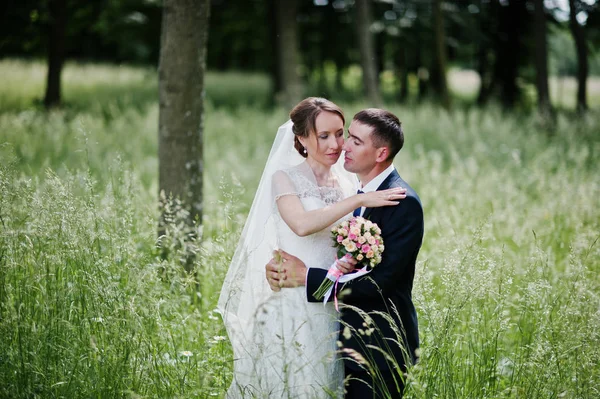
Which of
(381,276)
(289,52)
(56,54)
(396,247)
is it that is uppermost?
(289,52)

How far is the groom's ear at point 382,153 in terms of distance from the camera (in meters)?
3.06

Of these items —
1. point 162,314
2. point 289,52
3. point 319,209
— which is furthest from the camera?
point 289,52

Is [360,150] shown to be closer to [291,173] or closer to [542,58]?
[291,173]

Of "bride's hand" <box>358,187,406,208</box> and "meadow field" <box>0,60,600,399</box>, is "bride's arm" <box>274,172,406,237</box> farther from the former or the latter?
"meadow field" <box>0,60,600,399</box>

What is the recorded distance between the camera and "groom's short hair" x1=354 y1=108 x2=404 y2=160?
3.04 metres

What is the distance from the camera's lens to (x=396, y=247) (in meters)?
2.93

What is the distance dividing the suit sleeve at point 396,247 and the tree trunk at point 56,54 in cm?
1439

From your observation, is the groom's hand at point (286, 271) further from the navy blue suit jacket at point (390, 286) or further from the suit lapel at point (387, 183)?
the suit lapel at point (387, 183)

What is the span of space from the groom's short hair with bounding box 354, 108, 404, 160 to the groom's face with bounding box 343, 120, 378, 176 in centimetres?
3

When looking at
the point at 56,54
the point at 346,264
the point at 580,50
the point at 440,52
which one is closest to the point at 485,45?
the point at 580,50

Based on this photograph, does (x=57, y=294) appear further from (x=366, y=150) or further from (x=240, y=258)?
(x=366, y=150)

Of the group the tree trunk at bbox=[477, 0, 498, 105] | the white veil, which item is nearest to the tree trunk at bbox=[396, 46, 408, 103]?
the tree trunk at bbox=[477, 0, 498, 105]

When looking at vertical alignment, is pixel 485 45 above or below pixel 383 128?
above

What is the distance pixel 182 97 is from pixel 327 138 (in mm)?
2295
